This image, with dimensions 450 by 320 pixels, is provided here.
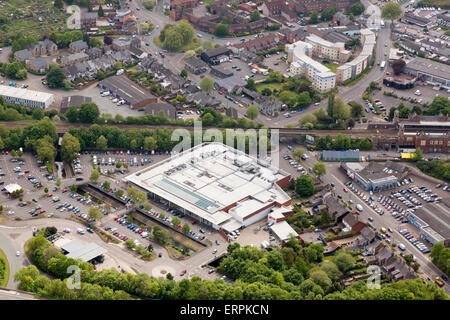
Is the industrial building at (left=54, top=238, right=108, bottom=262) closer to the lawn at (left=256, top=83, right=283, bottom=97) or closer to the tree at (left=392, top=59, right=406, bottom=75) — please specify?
the lawn at (left=256, top=83, right=283, bottom=97)

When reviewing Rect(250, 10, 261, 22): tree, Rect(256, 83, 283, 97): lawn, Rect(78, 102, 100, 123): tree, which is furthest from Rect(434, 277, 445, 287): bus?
Rect(250, 10, 261, 22): tree

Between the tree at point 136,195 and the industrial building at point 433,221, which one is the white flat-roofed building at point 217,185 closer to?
the tree at point 136,195

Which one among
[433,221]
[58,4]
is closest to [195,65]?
[58,4]

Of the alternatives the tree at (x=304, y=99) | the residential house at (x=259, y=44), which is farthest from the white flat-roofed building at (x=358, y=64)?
the residential house at (x=259, y=44)

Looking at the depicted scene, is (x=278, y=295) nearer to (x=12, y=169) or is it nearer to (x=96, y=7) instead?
(x=12, y=169)

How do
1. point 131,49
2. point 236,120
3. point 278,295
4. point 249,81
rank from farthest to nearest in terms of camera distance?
point 131,49
point 249,81
point 236,120
point 278,295

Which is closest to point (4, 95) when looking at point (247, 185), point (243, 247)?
point (247, 185)

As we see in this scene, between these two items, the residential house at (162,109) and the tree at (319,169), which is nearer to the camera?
the tree at (319,169)
